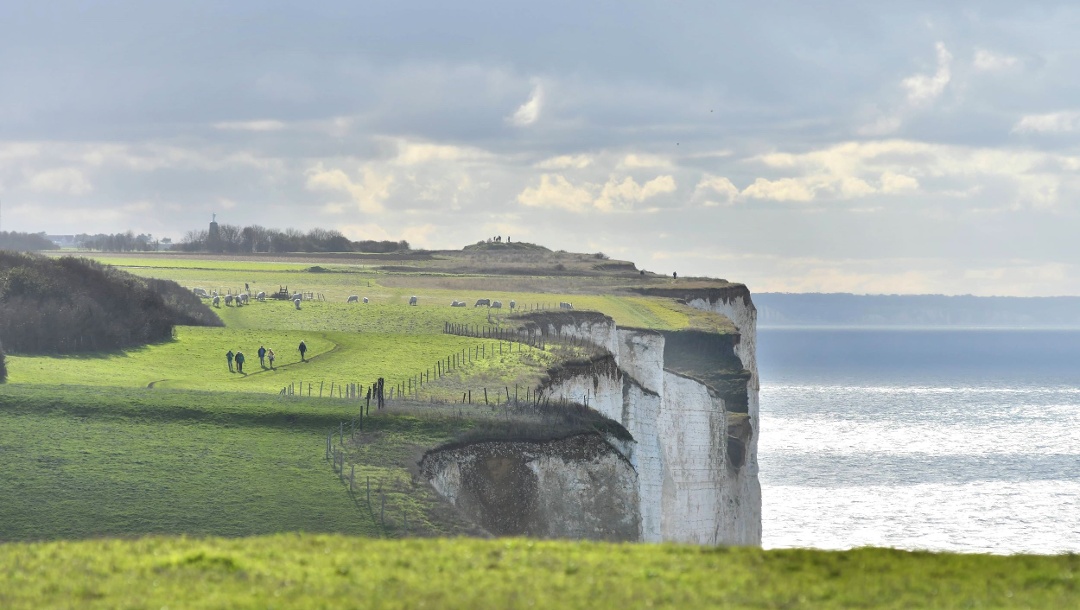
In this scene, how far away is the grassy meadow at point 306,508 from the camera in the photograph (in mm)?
28750

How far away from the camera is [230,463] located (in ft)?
171

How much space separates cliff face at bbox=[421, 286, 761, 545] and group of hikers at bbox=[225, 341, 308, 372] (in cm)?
1622

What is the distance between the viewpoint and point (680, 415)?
94625 millimetres

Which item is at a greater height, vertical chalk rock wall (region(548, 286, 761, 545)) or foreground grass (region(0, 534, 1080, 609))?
foreground grass (region(0, 534, 1080, 609))

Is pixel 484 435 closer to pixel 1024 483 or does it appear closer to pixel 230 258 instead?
pixel 1024 483

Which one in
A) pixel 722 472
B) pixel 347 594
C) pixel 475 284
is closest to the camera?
pixel 347 594

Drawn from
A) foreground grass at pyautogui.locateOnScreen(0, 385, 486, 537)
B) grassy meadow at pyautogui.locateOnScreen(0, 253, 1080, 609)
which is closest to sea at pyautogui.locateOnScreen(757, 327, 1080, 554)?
grassy meadow at pyautogui.locateOnScreen(0, 253, 1080, 609)

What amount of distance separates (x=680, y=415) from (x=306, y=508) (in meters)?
50.1

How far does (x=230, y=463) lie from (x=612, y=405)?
3108 cm

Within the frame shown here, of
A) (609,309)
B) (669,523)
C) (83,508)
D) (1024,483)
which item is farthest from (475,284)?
(83,508)

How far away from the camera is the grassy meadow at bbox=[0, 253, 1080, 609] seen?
94.3 ft

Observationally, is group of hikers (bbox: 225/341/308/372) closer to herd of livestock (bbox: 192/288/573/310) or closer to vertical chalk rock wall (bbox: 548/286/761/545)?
vertical chalk rock wall (bbox: 548/286/761/545)

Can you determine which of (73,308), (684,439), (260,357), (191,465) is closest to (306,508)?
(191,465)

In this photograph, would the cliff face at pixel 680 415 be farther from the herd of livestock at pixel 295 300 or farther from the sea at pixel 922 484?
the herd of livestock at pixel 295 300
